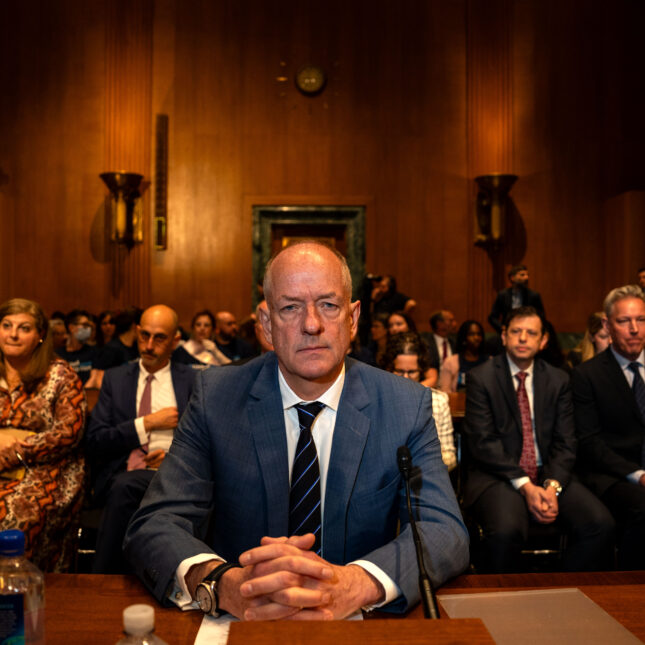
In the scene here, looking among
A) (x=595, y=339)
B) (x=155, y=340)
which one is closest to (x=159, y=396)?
(x=155, y=340)

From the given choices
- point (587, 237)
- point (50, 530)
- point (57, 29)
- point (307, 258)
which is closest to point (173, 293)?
point (57, 29)

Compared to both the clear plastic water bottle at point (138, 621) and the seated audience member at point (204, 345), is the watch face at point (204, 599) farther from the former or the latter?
the seated audience member at point (204, 345)

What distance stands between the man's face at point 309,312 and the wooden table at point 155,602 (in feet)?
1.97

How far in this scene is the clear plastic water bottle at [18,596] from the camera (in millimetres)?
1112

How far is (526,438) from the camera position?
3.64 m

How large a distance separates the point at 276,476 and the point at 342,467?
162 mm

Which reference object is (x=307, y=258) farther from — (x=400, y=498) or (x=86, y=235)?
(x=86, y=235)

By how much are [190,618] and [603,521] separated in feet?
7.88

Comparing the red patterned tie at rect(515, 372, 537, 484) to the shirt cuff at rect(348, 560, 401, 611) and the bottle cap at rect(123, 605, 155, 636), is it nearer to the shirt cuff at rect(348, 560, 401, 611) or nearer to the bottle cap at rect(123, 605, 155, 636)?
the shirt cuff at rect(348, 560, 401, 611)

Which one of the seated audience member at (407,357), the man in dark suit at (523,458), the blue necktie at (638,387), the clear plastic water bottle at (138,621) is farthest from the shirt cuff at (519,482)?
the clear plastic water bottle at (138,621)

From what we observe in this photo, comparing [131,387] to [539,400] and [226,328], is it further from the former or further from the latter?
[226,328]

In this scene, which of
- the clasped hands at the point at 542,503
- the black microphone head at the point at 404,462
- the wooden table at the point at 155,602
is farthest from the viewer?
the clasped hands at the point at 542,503

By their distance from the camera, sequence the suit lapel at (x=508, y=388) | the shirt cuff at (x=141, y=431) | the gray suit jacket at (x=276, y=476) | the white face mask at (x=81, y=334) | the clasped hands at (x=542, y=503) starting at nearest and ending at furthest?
1. the gray suit jacket at (x=276, y=476)
2. the clasped hands at (x=542, y=503)
3. the shirt cuff at (x=141, y=431)
4. the suit lapel at (x=508, y=388)
5. the white face mask at (x=81, y=334)

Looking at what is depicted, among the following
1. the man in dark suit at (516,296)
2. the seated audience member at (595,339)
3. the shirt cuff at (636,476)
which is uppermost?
the man in dark suit at (516,296)
